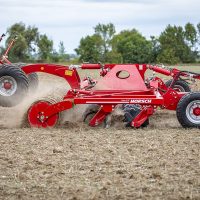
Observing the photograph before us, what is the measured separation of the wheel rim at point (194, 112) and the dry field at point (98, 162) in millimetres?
270

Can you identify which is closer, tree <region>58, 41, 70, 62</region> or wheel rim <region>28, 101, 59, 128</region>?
wheel rim <region>28, 101, 59, 128</region>

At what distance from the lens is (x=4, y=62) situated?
43.5 ft

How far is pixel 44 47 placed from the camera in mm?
69375

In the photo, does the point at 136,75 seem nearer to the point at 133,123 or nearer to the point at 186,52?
the point at 133,123

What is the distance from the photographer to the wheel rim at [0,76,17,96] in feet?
38.3

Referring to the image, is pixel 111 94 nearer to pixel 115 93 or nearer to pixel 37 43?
pixel 115 93

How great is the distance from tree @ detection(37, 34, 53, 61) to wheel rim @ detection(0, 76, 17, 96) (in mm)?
55418

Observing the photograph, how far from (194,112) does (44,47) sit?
194 feet

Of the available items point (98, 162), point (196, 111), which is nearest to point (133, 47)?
point (196, 111)

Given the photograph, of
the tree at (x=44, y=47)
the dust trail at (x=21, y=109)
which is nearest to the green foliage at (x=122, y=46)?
the tree at (x=44, y=47)

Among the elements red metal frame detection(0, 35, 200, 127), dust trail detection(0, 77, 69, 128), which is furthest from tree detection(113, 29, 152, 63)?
red metal frame detection(0, 35, 200, 127)

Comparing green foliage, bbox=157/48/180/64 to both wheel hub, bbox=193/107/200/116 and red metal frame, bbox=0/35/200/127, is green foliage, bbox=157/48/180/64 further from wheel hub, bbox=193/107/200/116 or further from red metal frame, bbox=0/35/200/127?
wheel hub, bbox=193/107/200/116

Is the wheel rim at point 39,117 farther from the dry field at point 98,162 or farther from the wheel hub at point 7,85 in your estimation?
the wheel hub at point 7,85

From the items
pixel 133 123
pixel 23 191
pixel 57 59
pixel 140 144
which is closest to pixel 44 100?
pixel 133 123
